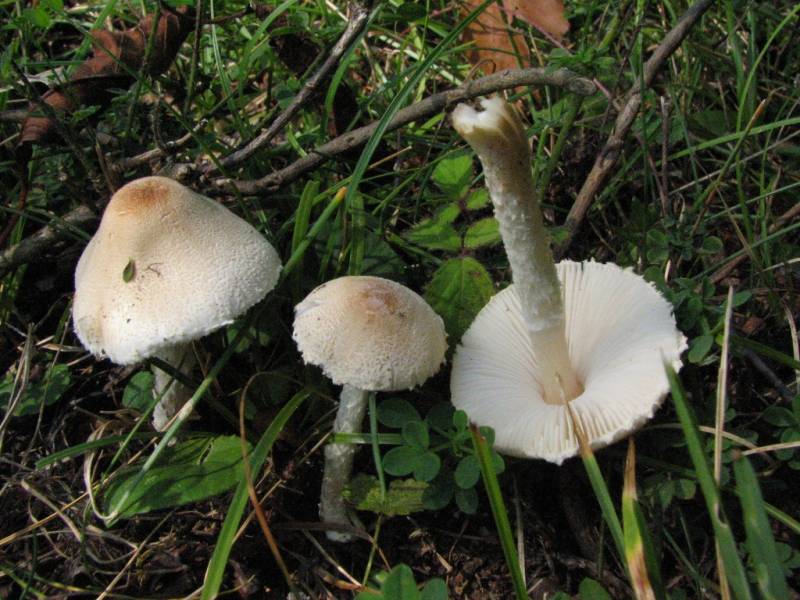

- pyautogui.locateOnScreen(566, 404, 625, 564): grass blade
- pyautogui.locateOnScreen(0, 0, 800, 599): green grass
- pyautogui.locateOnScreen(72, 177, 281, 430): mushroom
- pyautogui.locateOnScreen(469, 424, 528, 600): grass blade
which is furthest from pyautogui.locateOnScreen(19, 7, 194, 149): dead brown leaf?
pyautogui.locateOnScreen(566, 404, 625, 564): grass blade

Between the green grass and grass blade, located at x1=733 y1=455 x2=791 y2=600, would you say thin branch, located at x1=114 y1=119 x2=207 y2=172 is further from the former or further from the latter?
grass blade, located at x1=733 y1=455 x2=791 y2=600

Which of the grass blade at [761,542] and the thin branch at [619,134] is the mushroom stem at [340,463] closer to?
→ the thin branch at [619,134]

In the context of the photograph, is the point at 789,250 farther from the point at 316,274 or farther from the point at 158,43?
the point at 158,43

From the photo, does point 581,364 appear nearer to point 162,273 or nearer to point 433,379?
point 433,379

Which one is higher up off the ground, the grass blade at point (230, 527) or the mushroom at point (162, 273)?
the mushroom at point (162, 273)

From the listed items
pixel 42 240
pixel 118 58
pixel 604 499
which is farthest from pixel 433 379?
pixel 118 58

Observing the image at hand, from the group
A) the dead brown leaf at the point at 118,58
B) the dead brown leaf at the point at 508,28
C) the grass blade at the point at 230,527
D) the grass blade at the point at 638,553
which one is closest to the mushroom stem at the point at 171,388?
the grass blade at the point at 230,527
